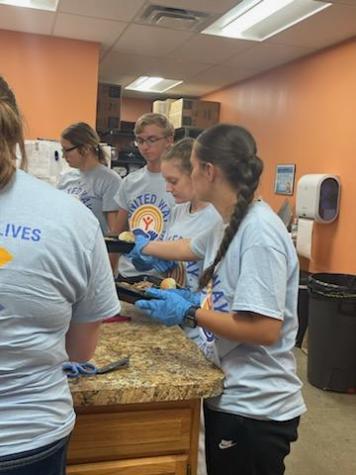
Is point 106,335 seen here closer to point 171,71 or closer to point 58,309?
point 58,309

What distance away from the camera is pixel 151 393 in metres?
A: 1.14

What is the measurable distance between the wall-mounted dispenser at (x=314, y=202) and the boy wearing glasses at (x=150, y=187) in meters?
2.14

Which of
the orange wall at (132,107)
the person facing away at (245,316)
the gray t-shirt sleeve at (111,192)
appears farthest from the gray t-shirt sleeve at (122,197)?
the orange wall at (132,107)

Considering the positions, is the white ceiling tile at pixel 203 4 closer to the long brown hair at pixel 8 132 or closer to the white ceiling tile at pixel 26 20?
the white ceiling tile at pixel 26 20

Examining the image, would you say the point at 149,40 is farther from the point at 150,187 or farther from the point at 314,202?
the point at 150,187

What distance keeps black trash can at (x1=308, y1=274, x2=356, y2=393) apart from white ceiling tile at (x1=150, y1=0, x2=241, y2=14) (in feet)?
6.63

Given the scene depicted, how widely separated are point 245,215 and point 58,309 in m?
0.54

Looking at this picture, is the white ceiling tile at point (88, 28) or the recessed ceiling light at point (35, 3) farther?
the white ceiling tile at point (88, 28)

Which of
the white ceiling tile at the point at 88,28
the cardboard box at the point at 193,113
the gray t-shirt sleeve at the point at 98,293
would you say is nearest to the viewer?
the gray t-shirt sleeve at the point at 98,293

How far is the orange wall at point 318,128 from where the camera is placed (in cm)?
428

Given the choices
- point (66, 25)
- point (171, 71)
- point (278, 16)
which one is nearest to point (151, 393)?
point (278, 16)

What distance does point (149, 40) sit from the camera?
4695 millimetres

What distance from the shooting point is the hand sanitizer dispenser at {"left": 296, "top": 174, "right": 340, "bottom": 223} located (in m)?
4.37

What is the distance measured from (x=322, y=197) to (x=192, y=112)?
9.20 feet
